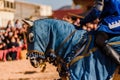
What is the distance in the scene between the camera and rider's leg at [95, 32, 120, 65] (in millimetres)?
6043

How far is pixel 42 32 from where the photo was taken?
20.5ft

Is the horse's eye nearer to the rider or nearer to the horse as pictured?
the horse

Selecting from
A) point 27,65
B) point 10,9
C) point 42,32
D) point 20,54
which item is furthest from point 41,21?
point 10,9

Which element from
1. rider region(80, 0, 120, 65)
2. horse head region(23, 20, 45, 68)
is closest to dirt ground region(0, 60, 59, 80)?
horse head region(23, 20, 45, 68)

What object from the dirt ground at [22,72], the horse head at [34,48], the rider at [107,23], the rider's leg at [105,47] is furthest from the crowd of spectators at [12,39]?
the rider's leg at [105,47]

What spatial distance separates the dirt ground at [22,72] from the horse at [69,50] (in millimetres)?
5467

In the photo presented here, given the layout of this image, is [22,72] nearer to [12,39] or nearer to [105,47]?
[12,39]

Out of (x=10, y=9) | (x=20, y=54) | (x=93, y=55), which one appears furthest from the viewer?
(x=10, y=9)

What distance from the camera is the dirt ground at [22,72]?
12.4 meters

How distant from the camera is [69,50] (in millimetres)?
6207

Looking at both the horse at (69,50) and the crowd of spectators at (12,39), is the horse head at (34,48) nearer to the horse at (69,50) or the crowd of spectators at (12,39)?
the horse at (69,50)

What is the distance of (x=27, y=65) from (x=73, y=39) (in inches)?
396

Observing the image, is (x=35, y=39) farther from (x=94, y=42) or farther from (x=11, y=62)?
(x=11, y=62)

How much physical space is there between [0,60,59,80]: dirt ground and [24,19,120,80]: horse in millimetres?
5467
